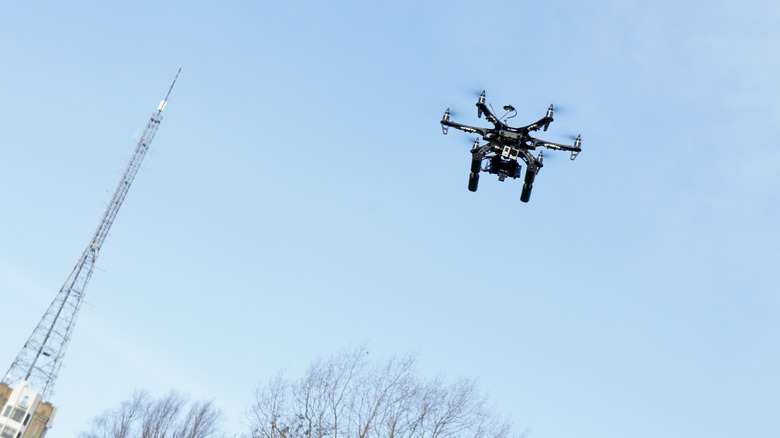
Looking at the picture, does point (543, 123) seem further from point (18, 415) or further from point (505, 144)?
point (18, 415)

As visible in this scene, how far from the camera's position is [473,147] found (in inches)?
1034

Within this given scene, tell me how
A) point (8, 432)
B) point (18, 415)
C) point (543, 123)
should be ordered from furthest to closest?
point (8, 432) → point (18, 415) → point (543, 123)

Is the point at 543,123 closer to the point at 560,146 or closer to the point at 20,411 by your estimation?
the point at 560,146

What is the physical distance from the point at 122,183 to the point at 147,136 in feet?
19.8

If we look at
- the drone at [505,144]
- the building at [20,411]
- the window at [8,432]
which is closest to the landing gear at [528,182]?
the drone at [505,144]

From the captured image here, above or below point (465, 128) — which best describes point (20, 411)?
below

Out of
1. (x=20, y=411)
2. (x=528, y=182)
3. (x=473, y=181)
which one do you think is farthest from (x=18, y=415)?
(x=528, y=182)

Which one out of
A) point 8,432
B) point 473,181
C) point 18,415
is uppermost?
point 473,181

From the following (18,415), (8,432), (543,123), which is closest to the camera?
(543,123)

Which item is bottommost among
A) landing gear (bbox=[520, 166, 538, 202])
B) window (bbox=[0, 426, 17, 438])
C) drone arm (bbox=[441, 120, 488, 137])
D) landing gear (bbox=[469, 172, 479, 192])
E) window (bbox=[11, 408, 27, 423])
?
window (bbox=[0, 426, 17, 438])

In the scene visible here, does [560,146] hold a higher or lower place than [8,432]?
higher

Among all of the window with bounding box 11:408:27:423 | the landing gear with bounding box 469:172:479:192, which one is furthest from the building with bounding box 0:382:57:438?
the landing gear with bounding box 469:172:479:192

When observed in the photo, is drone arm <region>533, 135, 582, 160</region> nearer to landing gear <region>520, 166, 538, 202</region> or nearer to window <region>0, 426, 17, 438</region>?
landing gear <region>520, 166, 538, 202</region>

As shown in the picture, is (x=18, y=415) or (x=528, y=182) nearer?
(x=528, y=182)
